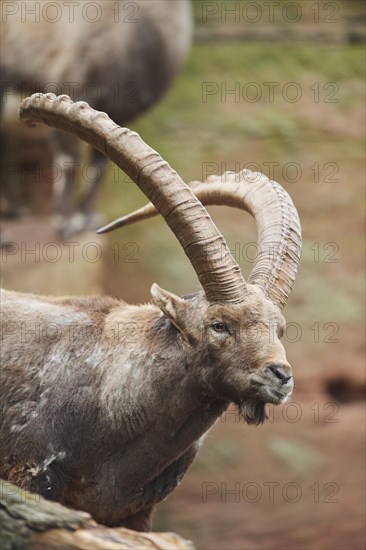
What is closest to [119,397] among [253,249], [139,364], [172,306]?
[139,364]

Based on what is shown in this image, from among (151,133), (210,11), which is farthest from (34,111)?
(210,11)

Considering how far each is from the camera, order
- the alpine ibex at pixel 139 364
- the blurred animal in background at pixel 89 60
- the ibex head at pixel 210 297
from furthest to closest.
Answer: the blurred animal in background at pixel 89 60, the alpine ibex at pixel 139 364, the ibex head at pixel 210 297

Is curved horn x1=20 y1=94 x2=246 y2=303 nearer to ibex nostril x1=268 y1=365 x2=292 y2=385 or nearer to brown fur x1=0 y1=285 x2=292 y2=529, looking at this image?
brown fur x1=0 y1=285 x2=292 y2=529

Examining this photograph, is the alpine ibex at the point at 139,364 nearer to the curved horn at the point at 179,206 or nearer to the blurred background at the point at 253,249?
the curved horn at the point at 179,206

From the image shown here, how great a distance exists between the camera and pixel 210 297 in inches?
287

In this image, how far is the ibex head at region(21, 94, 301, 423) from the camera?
23.1 feet

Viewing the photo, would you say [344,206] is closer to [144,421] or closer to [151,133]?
[151,133]

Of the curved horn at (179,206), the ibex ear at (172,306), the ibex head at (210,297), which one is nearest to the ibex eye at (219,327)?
the ibex head at (210,297)

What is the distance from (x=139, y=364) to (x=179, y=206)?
3.72 ft

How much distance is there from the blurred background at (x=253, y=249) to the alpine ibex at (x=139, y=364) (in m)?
6.15

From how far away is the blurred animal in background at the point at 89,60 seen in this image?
14.7m

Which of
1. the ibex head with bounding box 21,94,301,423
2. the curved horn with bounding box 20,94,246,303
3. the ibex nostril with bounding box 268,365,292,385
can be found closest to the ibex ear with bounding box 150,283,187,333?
A: the ibex head with bounding box 21,94,301,423

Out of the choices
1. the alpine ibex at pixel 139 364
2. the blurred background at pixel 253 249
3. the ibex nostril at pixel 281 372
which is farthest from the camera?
the blurred background at pixel 253 249

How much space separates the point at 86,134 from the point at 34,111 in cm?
50
